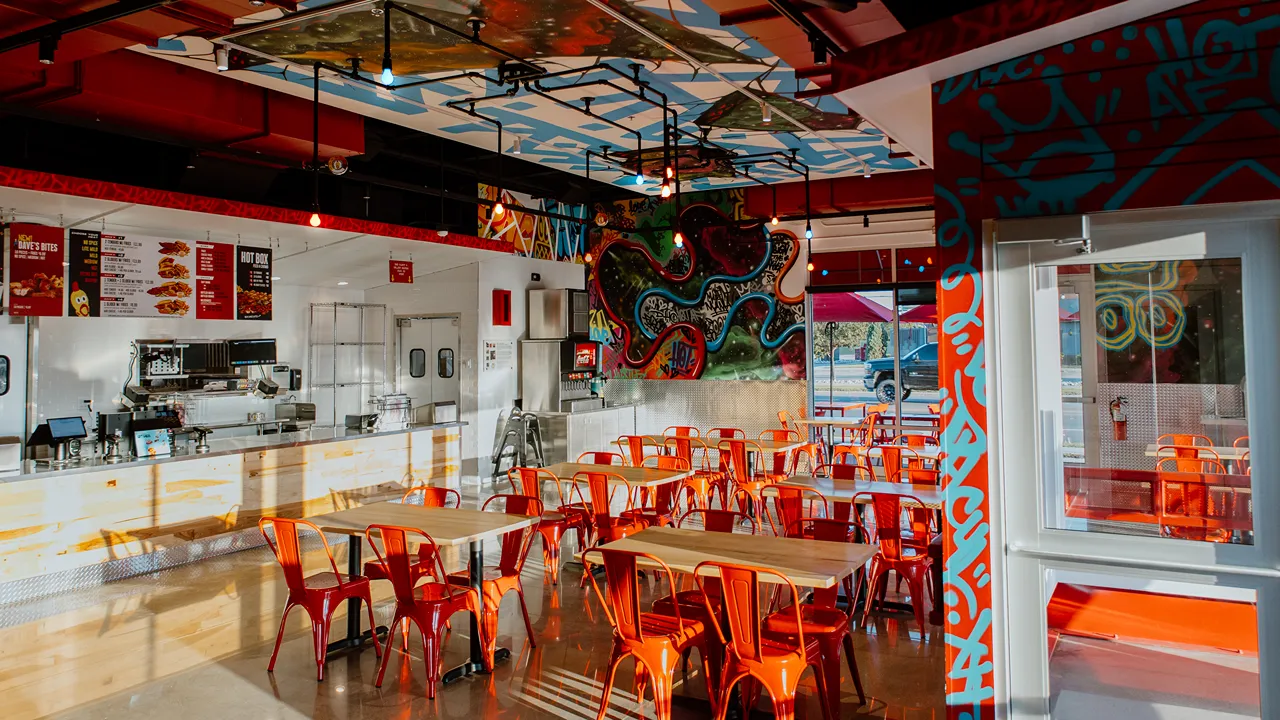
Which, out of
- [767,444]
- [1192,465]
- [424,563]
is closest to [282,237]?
[424,563]

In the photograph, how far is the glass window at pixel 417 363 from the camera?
11875 millimetres

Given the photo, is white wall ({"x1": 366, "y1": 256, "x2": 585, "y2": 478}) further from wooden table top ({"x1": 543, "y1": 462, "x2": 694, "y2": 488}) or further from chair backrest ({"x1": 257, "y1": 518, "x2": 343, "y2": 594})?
chair backrest ({"x1": 257, "y1": 518, "x2": 343, "y2": 594})

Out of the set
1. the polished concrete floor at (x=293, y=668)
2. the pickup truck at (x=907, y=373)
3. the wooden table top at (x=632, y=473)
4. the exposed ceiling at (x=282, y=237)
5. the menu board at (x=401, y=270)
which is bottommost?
the polished concrete floor at (x=293, y=668)

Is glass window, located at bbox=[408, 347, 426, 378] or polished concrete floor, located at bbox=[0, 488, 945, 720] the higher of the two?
glass window, located at bbox=[408, 347, 426, 378]

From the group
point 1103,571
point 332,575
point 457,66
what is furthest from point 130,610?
point 1103,571

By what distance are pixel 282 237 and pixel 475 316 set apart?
2.79m

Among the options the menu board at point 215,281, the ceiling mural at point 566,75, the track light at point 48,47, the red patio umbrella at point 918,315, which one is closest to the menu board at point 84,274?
the menu board at point 215,281

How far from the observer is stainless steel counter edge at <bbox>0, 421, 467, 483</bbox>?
21.1 ft

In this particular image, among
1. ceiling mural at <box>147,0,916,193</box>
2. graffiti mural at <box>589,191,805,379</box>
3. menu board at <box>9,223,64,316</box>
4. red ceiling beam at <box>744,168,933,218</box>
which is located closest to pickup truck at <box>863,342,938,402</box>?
graffiti mural at <box>589,191,805,379</box>

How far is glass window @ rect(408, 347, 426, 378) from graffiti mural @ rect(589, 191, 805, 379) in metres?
2.86

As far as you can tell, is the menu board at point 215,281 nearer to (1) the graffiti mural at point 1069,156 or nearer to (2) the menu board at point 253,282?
(2) the menu board at point 253,282

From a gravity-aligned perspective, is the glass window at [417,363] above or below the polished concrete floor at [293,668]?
above

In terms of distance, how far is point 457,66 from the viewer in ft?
22.2

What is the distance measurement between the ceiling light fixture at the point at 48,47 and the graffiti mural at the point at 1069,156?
4.37 metres
